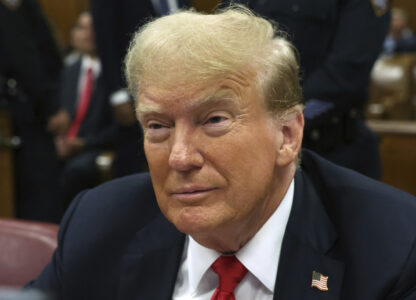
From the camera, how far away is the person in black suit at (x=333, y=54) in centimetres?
225

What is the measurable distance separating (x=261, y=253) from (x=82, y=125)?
12.5 feet

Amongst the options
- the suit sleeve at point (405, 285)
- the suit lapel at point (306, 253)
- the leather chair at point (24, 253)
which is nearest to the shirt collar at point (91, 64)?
the leather chair at point (24, 253)

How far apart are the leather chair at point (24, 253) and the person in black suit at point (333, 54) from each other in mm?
921

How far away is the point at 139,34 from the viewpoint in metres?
1.44

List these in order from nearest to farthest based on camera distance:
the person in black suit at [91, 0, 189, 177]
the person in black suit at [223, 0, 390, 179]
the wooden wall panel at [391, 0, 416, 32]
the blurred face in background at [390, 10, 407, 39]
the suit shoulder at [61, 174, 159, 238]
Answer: the suit shoulder at [61, 174, 159, 238] → the person in black suit at [223, 0, 390, 179] → the person in black suit at [91, 0, 189, 177] → the blurred face in background at [390, 10, 407, 39] → the wooden wall panel at [391, 0, 416, 32]

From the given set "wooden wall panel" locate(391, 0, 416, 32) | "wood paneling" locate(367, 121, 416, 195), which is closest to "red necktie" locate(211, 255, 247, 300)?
"wood paneling" locate(367, 121, 416, 195)

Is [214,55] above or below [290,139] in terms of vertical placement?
above

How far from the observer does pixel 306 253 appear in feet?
4.62

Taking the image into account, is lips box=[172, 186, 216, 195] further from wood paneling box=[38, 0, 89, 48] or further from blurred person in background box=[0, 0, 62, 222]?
wood paneling box=[38, 0, 89, 48]

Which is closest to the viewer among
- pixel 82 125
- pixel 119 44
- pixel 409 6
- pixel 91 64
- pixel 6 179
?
pixel 119 44

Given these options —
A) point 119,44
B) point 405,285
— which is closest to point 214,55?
point 405,285

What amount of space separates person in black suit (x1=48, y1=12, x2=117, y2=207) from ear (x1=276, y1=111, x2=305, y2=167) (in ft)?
8.53

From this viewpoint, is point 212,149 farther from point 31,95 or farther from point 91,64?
point 91,64

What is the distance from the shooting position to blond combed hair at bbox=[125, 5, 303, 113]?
1269 millimetres
